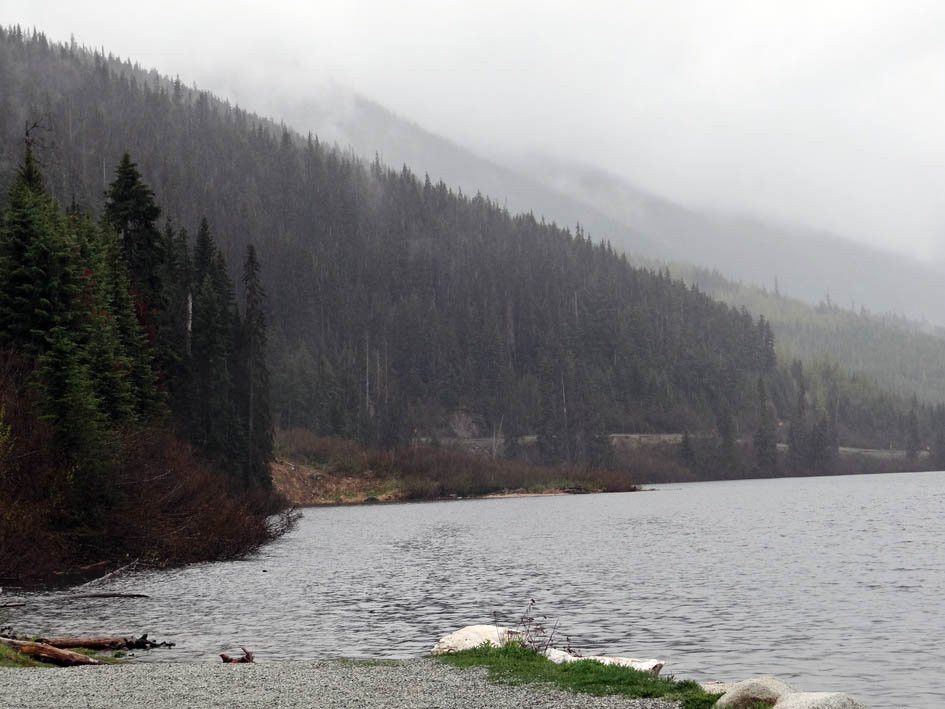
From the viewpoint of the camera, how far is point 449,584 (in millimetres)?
43000

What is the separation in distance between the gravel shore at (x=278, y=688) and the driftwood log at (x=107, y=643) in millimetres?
3345

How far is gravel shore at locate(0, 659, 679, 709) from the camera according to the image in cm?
1750

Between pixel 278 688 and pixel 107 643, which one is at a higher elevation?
pixel 278 688

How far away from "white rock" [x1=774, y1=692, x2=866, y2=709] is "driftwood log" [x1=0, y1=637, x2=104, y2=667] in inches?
629

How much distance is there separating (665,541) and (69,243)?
4194cm

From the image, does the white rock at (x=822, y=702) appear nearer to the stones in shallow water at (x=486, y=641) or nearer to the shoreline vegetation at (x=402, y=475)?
the stones in shallow water at (x=486, y=641)

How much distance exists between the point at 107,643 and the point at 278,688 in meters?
8.79

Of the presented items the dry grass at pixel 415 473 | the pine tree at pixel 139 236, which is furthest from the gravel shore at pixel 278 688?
the dry grass at pixel 415 473

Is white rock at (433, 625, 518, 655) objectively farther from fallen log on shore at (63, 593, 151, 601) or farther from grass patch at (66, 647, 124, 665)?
fallen log on shore at (63, 593, 151, 601)

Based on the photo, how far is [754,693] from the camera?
638 inches

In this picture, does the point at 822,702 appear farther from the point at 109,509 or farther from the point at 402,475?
the point at 402,475

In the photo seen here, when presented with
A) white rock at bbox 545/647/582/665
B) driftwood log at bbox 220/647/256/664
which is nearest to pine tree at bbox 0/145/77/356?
driftwood log at bbox 220/647/256/664

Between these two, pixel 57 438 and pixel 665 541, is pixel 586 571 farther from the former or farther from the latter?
pixel 57 438

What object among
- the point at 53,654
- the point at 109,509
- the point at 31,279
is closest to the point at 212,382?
the point at 31,279
